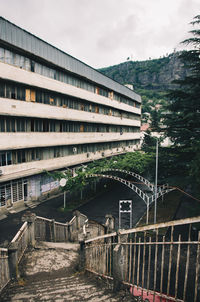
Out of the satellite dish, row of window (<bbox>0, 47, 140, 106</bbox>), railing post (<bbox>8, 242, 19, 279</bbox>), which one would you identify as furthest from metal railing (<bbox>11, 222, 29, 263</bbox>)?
row of window (<bbox>0, 47, 140, 106</bbox>)

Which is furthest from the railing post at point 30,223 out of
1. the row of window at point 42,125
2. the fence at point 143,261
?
the row of window at point 42,125

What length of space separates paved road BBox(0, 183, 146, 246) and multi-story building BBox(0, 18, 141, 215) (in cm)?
236

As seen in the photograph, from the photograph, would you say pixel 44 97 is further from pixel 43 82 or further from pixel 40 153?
pixel 40 153

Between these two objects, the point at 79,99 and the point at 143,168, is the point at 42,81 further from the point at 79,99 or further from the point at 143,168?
the point at 143,168

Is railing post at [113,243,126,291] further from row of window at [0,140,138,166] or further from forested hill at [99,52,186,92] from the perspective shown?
forested hill at [99,52,186,92]

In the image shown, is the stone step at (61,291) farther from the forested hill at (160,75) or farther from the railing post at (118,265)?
the forested hill at (160,75)

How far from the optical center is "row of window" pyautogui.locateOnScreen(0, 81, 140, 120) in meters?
18.5

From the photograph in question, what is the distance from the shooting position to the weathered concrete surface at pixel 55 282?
5.78 m

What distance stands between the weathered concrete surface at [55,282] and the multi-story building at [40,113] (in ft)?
36.3

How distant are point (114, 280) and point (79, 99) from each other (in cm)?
2492

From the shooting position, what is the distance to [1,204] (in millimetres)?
19328

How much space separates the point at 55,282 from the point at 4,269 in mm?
1797

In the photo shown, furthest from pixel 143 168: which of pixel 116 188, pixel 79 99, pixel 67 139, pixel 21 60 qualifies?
pixel 21 60

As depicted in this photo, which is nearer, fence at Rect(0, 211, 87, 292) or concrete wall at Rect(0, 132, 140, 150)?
fence at Rect(0, 211, 87, 292)
